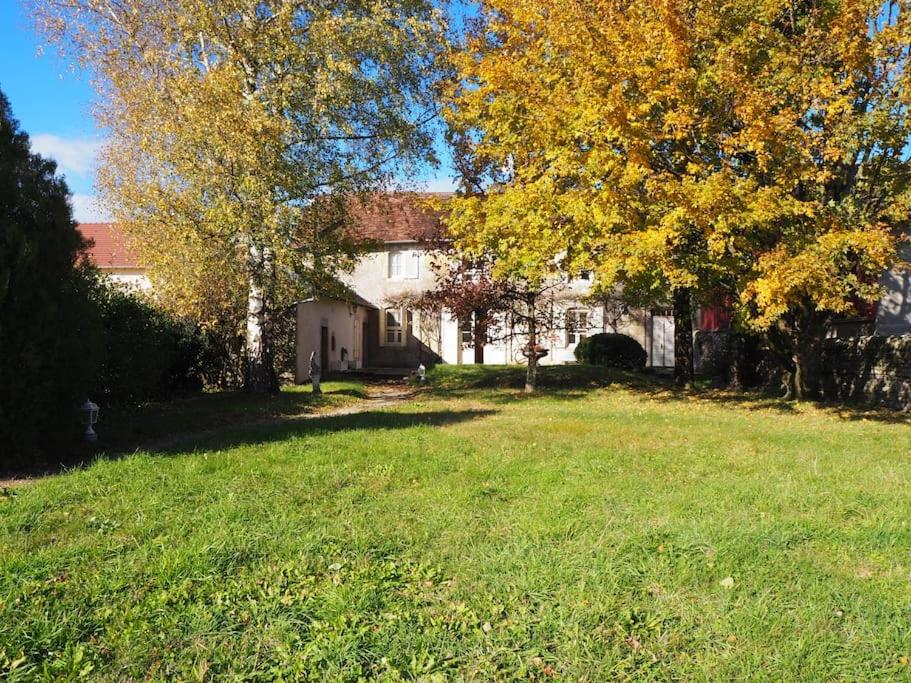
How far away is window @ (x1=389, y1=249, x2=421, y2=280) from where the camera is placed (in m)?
29.4

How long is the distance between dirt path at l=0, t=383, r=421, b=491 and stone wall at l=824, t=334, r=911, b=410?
10348 mm

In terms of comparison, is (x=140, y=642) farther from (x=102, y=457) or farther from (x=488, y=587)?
(x=102, y=457)

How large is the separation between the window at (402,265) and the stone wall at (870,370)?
17.8m

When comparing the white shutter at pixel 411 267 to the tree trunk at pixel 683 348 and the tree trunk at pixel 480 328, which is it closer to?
the tree trunk at pixel 480 328

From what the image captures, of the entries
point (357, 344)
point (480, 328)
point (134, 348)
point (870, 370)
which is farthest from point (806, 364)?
point (357, 344)

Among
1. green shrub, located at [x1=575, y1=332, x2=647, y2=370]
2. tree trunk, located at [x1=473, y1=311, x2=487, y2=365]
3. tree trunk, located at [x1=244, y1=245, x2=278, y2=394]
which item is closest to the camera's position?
tree trunk, located at [x1=244, y1=245, x2=278, y2=394]

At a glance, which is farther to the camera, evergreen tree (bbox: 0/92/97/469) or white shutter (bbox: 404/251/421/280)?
white shutter (bbox: 404/251/421/280)

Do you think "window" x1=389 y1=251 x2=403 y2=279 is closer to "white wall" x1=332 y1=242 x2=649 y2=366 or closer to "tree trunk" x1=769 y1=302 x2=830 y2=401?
"white wall" x1=332 y1=242 x2=649 y2=366

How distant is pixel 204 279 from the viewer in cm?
1382

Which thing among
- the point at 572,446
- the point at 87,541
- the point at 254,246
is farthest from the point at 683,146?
the point at 87,541

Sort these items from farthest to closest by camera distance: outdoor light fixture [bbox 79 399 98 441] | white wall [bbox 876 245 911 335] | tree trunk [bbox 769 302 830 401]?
white wall [bbox 876 245 911 335] → tree trunk [bbox 769 302 830 401] → outdoor light fixture [bbox 79 399 98 441]

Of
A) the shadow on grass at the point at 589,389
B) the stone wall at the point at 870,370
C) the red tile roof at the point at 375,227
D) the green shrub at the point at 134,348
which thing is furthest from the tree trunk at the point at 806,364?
the green shrub at the point at 134,348

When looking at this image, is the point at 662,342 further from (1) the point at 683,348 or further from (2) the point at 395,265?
(2) the point at 395,265

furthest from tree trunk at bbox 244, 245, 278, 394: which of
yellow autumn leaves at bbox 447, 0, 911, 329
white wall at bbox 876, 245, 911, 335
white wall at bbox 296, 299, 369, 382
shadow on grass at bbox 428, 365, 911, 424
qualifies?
white wall at bbox 876, 245, 911, 335
